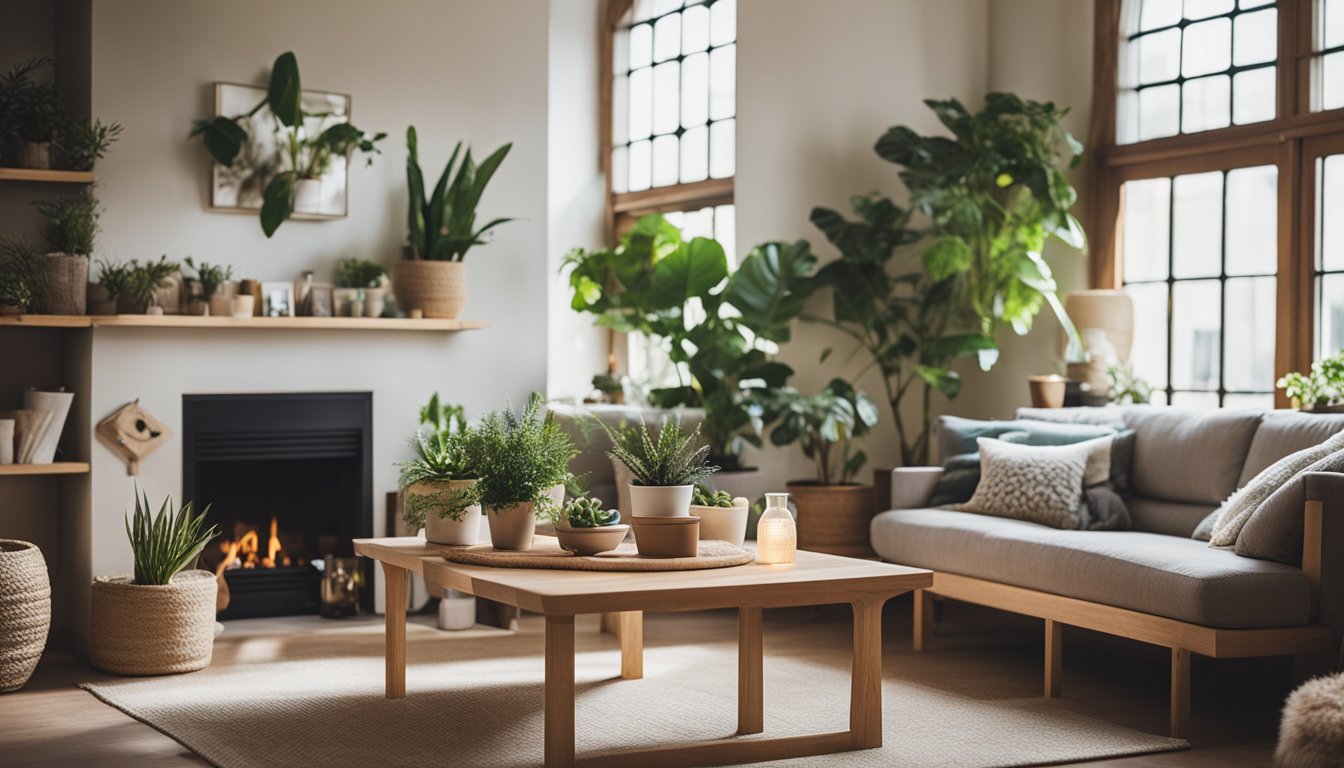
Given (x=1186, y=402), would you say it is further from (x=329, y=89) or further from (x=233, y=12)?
(x=233, y=12)

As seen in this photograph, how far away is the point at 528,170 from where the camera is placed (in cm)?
645

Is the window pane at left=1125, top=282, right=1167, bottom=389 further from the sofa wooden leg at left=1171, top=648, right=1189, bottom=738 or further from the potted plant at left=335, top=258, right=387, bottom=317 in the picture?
the potted plant at left=335, top=258, right=387, bottom=317

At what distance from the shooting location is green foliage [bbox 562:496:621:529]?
4.07 metres

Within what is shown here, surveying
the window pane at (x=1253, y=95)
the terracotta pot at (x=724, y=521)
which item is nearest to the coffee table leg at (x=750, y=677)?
the terracotta pot at (x=724, y=521)

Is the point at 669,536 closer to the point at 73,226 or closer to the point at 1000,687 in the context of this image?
the point at 1000,687

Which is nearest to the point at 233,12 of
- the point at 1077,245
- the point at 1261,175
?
the point at 1077,245

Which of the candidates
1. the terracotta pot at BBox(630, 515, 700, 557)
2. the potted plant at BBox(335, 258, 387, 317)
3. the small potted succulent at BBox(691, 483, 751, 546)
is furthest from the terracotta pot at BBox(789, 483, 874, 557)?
the terracotta pot at BBox(630, 515, 700, 557)

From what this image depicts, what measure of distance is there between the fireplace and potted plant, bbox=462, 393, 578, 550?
195cm

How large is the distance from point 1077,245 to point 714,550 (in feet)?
9.77

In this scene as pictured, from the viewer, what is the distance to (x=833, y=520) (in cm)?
634

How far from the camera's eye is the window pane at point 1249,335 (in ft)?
19.3

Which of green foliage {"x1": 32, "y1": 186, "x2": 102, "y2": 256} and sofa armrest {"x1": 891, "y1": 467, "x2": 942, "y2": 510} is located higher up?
green foliage {"x1": 32, "y1": 186, "x2": 102, "y2": 256}

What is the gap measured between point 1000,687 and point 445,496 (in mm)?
1923

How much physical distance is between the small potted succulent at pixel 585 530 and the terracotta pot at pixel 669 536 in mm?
100
